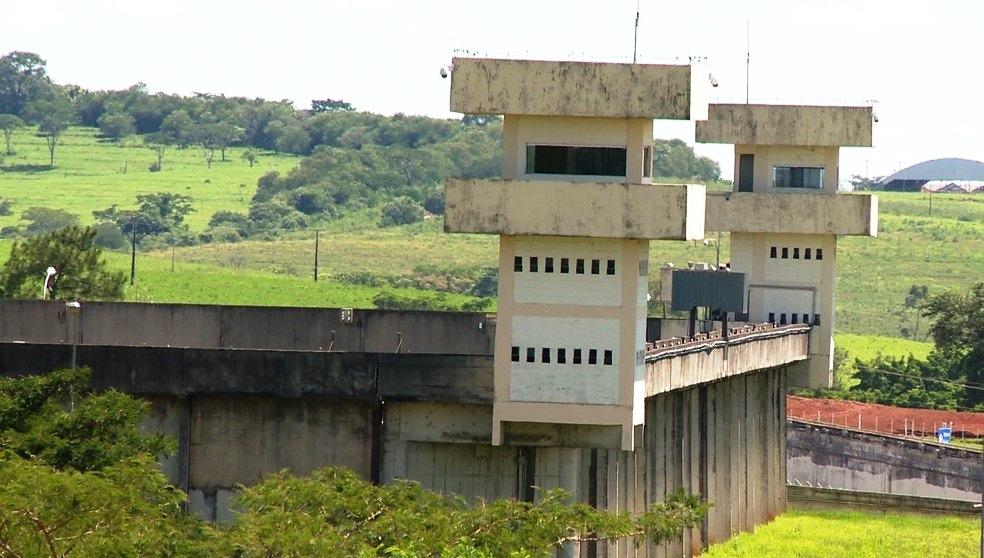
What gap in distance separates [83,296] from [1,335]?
27.4 meters

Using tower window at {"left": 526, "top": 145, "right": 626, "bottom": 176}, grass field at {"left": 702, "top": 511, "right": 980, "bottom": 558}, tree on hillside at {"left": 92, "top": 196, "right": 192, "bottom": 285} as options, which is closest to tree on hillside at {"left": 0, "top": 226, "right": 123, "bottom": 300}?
grass field at {"left": 702, "top": 511, "right": 980, "bottom": 558}

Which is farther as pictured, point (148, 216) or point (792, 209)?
point (148, 216)

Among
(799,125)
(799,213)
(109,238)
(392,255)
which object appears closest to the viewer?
(799,125)

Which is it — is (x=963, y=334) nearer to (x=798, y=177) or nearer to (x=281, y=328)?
(x=798, y=177)

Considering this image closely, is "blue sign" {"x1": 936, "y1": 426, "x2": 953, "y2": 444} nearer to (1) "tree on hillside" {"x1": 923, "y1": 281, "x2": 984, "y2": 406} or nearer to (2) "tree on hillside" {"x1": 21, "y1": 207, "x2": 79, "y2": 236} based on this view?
(1) "tree on hillside" {"x1": 923, "y1": 281, "x2": 984, "y2": 406}

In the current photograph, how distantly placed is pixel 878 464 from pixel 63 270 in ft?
99.7

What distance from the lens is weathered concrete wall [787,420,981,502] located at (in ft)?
263

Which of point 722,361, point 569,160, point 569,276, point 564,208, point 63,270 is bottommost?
point 722,361

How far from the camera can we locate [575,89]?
42.3 meters

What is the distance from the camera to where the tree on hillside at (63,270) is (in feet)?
289

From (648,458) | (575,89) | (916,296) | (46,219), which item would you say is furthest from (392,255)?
(575,89)

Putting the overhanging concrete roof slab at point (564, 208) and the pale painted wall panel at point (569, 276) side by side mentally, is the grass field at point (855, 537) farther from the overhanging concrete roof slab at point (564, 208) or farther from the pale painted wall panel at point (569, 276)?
the overhanging concrete roof slab at point (564, 208)

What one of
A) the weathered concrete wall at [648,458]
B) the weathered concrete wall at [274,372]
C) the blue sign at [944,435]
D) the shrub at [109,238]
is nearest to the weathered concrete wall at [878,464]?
the blue sign at [944,435]

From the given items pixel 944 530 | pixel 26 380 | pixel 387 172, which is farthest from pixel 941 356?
pixel 387 172
